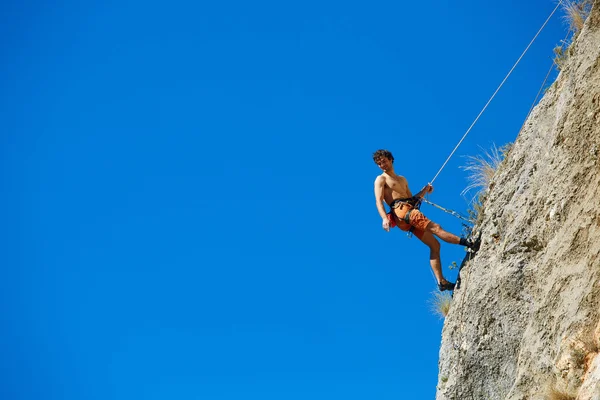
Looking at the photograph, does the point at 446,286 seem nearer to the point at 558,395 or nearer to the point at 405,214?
the point at 405,214

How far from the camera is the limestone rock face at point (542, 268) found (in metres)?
8.19

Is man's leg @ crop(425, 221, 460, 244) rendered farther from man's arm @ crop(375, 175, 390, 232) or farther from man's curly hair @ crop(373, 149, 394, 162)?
man's curly hair @ crop(373, 149, 394, 162)

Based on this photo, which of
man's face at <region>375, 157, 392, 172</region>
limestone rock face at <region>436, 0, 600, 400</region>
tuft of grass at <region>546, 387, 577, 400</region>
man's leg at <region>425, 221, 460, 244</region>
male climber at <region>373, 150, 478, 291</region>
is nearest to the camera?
tuft of grass at <region>546, 387, 577, 400</region>

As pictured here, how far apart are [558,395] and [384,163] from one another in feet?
17.0

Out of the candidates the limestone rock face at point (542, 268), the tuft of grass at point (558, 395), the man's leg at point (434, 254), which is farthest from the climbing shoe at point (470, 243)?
the tuft of grass at point (558, 395)

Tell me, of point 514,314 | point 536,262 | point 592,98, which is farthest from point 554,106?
point 514,314

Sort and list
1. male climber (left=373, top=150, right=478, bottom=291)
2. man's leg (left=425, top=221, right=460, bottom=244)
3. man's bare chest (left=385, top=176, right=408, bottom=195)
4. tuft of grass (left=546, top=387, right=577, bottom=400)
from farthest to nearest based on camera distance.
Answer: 1. man's bare chest (left=385, top=176, right=408, bottom=195)
2. male climber (left=373, top=150, right=478, bottom=291)
3. man's leg (left=425, top=221, right=460, bottom=244)
4. tuft of grass (left=546, top=387, right=577, bottom=400)

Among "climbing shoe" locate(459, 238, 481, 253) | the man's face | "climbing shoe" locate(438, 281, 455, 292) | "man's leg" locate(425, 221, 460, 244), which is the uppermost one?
the man's face

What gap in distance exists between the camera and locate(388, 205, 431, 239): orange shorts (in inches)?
455

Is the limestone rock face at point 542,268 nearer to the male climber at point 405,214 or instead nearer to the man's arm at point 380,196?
the male climber at point 405,214

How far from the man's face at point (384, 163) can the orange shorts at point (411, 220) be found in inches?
30.1

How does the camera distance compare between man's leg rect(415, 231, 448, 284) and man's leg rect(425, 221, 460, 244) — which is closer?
man's leg rect(425, 221, 460, 244)

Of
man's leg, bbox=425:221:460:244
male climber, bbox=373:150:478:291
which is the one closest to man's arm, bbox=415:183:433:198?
male climber, bbox=373:150:478:291

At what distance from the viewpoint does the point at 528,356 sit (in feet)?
29.8
